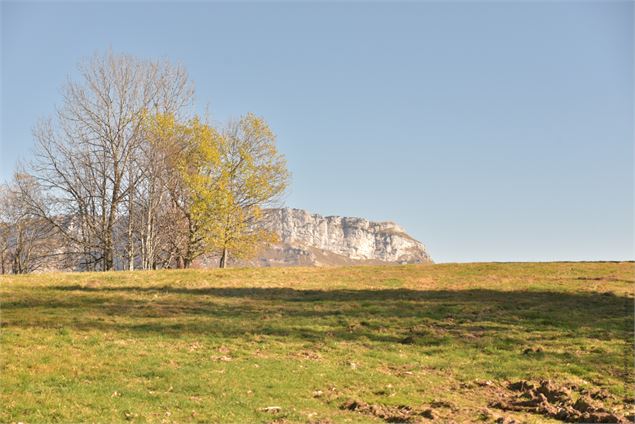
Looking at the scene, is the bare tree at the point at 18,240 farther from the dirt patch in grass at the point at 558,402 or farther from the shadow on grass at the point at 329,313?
the dirt patch in grass at the point at 558,402

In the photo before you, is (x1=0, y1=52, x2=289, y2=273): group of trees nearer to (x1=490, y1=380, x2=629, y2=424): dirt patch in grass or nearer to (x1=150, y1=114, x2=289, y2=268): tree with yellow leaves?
(x1=150, y1=114, x2=289, y2=268): tree with yellow leaves

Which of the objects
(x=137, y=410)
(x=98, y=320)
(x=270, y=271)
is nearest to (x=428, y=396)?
(x=137, y=410)

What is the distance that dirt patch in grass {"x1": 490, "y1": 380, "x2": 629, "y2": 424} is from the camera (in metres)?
13.8

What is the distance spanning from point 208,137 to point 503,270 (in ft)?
90.2

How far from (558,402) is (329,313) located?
1322 centimetres

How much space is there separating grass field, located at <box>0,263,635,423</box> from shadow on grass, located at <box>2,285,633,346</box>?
0.38 feet

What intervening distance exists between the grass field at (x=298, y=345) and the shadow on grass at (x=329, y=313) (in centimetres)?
12

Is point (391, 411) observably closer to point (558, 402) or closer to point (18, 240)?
point (558, 402)

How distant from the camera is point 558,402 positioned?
50.0 ft

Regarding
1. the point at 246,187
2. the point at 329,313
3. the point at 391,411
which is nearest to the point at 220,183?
the point at 246,187

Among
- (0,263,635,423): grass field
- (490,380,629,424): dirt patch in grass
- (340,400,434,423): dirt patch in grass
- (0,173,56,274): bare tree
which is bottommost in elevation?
(490,380,629,424): dirt patch in grass

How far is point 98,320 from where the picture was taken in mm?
23938

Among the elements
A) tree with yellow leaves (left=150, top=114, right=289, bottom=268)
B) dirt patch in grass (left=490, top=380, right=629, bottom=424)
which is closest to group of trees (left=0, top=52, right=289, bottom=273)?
tree with yellow leaves (left=150, top=114, right=289, bottom=268)

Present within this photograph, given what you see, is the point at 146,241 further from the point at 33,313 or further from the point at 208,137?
the point at 33,313
